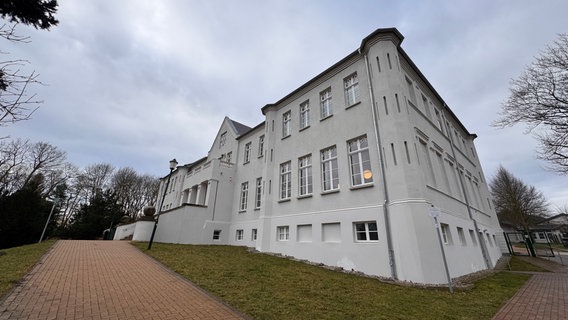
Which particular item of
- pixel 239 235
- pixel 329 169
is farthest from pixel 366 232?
pixel 239 235

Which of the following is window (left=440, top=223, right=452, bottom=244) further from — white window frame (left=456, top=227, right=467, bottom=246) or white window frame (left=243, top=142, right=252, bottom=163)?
white window frame (left=243, top=142, right=252, bottom=163)

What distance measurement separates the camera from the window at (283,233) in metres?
14.1

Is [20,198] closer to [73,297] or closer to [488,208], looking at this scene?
[73,297]

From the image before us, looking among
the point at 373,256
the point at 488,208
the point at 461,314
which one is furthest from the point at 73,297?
A: the point at 488,208

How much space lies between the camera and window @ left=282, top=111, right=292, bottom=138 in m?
16.9

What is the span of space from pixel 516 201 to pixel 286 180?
131 ft

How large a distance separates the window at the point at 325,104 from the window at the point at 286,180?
3959 mm

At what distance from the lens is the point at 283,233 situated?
47.3ft

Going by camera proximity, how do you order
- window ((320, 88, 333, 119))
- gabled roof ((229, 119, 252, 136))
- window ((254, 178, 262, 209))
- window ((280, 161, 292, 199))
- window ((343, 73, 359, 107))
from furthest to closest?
gabled roof ((229, 119, 252, 136)) → window ((254, 178, 262, 209)) → window ((280, 161, 292, 199)) → window ((320, 88, 333, 119)) → window ((343, 73, 359, 107))

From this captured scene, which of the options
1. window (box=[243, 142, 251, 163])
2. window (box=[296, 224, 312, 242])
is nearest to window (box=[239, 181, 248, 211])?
window (box=[243, 142, 251, 163])

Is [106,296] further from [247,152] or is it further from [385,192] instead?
[247,152]

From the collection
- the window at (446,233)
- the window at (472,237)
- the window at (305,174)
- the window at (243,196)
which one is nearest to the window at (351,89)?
the window at (305,174)

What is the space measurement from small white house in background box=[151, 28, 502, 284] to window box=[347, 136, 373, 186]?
5cm

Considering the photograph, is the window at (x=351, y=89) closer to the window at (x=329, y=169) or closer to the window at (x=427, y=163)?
the window at (x=329, y=169)
